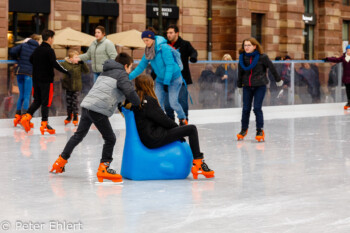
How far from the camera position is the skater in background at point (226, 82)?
19078 millimetres

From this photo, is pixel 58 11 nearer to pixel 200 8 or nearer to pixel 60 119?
pixel 200 8

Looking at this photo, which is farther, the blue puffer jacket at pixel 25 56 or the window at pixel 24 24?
the window at pixel 24 24

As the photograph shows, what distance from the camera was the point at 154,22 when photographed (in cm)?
2958

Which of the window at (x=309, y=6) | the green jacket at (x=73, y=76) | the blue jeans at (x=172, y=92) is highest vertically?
the window at (x=309, y=6)

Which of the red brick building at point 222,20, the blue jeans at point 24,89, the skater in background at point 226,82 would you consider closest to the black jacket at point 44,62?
the blue jeans at point 24,89

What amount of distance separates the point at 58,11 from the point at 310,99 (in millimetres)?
9368

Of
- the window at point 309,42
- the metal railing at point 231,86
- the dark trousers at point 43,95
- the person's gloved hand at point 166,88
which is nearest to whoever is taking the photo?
the person's gloved hand at point 166,88

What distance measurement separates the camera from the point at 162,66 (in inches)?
476

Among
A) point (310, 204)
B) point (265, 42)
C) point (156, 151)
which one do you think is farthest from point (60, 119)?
point (265, 42)

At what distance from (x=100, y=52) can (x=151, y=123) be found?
6731 millimetres

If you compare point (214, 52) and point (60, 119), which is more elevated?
point (214, 52)

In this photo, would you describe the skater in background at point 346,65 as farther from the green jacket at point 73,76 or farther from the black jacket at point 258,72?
the black jacket at point 258,72

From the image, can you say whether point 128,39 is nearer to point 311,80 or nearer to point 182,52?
point 311,80

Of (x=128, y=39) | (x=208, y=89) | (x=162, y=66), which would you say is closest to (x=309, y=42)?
(x=128, y=39)
